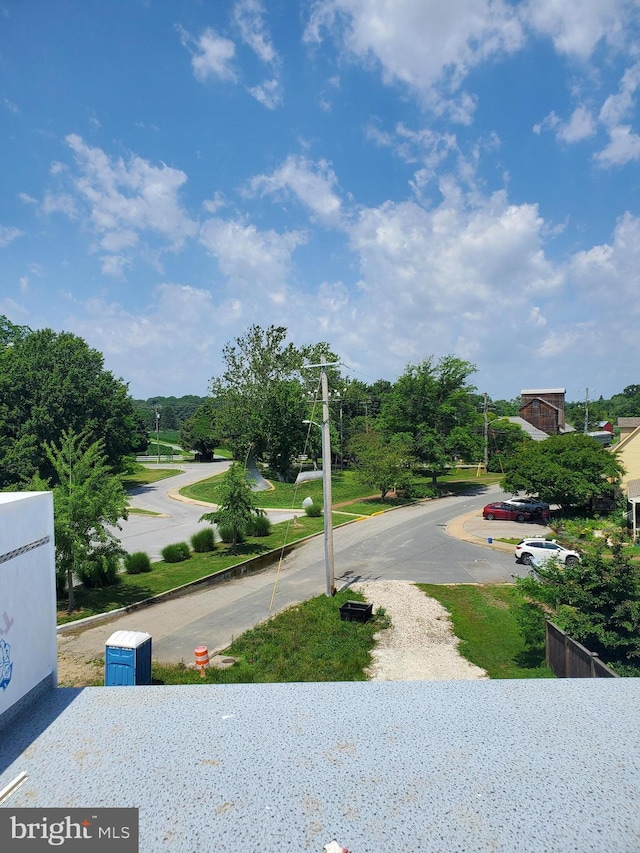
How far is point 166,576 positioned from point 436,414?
30290mm

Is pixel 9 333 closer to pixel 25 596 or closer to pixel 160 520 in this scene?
pixel 160 520

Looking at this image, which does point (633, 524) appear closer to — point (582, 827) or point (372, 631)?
point (372, 631)

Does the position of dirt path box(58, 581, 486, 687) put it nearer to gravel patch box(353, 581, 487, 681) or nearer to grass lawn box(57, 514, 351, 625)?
gravel patch box(353, 581, 487, 681)

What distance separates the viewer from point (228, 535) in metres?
27.3

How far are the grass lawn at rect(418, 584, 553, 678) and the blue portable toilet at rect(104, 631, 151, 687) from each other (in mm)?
7624

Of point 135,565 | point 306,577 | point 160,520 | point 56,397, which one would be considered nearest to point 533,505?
point 306,577

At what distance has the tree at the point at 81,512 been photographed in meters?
15.6

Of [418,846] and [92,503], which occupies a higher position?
[92,503]

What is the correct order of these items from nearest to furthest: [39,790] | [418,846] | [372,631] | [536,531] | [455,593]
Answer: [418,846] → [39,790] → [372,631] → [455,593] → [536,531]

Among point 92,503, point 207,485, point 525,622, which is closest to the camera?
point 525,622

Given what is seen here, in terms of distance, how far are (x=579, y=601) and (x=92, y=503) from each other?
44.7ft

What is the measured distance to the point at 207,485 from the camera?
48.9 m

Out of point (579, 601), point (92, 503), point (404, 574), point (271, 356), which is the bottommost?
point (404, 574)

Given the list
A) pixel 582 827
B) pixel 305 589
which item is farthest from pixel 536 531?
pixel 582 827
